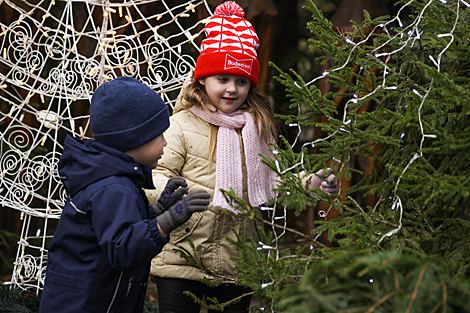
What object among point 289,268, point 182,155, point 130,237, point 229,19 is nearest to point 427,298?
point 289,268

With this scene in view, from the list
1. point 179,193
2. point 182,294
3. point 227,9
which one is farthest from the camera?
point 227,9

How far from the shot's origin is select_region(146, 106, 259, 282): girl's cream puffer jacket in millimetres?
1887

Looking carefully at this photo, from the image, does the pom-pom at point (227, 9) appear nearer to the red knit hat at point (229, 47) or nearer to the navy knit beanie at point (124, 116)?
the red knit hat at point (229, 47)

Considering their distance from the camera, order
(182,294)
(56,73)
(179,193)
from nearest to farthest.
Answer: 1. (179,193)
2. (182,294)
3. (56,73)

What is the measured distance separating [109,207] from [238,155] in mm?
753

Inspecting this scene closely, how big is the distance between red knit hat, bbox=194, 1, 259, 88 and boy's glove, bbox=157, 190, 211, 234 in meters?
0.76

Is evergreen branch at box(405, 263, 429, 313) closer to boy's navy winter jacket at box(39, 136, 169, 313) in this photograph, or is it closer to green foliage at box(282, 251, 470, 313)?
green foliage at box(282, 251, 470, 313)

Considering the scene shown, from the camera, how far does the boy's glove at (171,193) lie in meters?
1.59

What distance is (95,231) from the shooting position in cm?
135

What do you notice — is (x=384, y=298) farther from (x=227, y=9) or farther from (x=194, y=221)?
(x=227, y=9)

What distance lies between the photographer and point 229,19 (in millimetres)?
2021

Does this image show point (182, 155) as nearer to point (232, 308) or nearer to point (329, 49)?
point (232, 308)

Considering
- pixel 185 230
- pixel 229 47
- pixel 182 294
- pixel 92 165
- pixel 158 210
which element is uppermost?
pixel 229 47

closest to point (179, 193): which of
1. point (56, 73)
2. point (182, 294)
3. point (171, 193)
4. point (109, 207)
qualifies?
point (171, 193)
